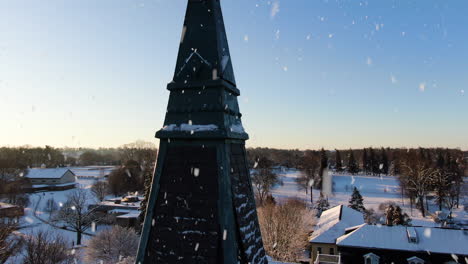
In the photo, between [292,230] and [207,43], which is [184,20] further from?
[292,230]

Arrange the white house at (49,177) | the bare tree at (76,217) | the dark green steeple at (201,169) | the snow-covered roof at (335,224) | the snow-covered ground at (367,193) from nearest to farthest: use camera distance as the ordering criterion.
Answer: the dark green steeple at (201,169)
the snow-covered roof at (335,224)
the bare tree at (76,217)
the snow-covered ground at (367,193)
the white house at (49,177)

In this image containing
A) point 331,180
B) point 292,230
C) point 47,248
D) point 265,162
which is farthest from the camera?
point 331,180

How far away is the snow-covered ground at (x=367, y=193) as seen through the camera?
4122 centimetres

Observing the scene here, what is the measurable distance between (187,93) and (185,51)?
1.87 feet

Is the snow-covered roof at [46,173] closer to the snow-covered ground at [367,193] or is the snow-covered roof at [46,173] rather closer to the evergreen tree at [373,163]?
the snow-covered ground at [367,193]

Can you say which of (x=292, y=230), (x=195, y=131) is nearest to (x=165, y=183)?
(x=195, y=131)

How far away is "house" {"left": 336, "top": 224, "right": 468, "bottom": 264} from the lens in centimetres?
1730

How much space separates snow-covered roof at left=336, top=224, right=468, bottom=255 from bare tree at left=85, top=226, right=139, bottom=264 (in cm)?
1589

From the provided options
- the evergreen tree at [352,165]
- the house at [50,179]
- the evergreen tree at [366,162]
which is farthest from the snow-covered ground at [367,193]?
the house at [50,179]

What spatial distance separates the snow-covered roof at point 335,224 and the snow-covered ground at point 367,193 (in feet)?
40.3

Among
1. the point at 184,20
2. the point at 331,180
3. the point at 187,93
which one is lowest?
the point at 331,180

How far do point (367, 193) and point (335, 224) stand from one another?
3392 centimetres

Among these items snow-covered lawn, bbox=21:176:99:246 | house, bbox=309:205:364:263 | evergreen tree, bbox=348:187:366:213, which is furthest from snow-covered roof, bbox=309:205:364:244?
snow-covered lawn, bbox=21:176:99:246

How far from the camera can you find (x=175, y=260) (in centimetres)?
300
